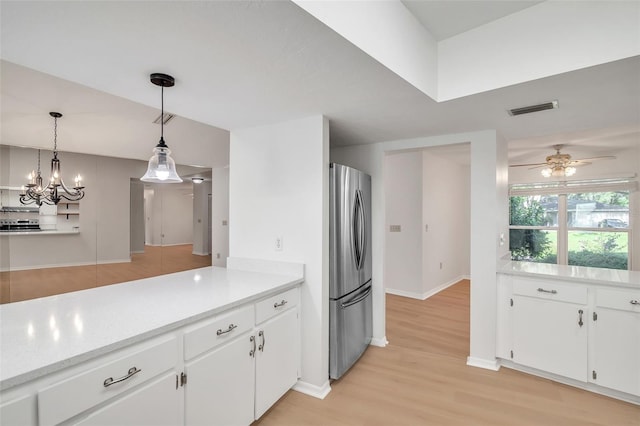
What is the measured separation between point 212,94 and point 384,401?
2455 mm

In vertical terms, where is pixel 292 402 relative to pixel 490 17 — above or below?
below

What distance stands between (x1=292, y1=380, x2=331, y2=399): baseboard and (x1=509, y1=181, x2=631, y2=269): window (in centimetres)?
530

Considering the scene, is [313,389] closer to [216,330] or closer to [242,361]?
[242,361]

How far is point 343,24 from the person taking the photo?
1.22 m

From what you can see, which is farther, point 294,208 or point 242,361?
point 294,208

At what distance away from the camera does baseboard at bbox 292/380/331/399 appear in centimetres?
223

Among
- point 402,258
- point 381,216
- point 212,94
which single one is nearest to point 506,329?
point 381,216

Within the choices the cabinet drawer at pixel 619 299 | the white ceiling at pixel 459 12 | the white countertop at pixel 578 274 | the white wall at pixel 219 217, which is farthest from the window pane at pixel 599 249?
the white wall at pixel 219 217

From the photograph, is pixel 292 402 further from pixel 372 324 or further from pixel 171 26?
pixel 171 26

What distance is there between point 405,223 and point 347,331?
9.59 feet

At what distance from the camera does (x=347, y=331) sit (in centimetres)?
256

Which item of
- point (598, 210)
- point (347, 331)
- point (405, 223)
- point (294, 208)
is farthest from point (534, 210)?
point (294, 208)

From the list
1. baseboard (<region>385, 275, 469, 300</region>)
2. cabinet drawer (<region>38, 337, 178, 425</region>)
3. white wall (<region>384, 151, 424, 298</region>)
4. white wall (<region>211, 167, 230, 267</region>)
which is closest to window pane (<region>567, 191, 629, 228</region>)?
baseboard (<region>385, 275, 469, 300</region>)

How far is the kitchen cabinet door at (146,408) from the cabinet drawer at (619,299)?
117 inches
